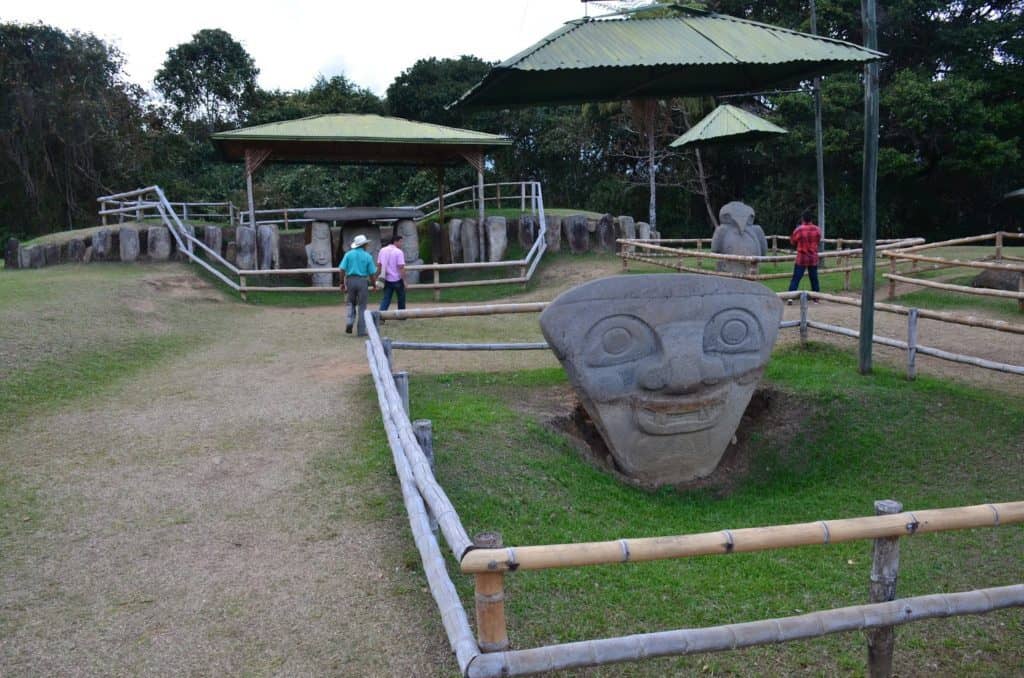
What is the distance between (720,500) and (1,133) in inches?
918

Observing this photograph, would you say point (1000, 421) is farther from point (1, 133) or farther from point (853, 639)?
point (1, 133)

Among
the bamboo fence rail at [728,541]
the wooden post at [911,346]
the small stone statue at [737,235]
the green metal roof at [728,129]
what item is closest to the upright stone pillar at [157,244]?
the green metal roof at [728,129]

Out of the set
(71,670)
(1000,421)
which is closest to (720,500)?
(1000,421)

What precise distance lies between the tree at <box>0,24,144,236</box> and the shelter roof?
9413mm

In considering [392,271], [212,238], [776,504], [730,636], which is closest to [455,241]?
[212,238]

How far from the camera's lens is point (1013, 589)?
299cm

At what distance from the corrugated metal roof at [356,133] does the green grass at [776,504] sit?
29.0 feet

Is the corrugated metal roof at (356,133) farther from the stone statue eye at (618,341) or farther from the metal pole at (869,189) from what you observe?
the stone statue eye at (618,341)

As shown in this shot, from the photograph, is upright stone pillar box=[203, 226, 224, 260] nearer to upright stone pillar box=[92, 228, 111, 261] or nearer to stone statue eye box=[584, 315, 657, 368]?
upright stone pillar box=[92, 228, 111, 261]

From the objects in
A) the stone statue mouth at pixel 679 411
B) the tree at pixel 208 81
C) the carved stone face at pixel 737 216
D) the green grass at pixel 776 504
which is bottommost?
the green grass at pixel 776 504

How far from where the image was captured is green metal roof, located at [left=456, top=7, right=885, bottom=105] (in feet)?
17.5

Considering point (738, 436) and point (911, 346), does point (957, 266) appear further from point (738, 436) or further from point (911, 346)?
point (738, 436)

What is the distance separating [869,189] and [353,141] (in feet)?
34.2

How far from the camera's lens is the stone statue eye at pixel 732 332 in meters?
6.37
